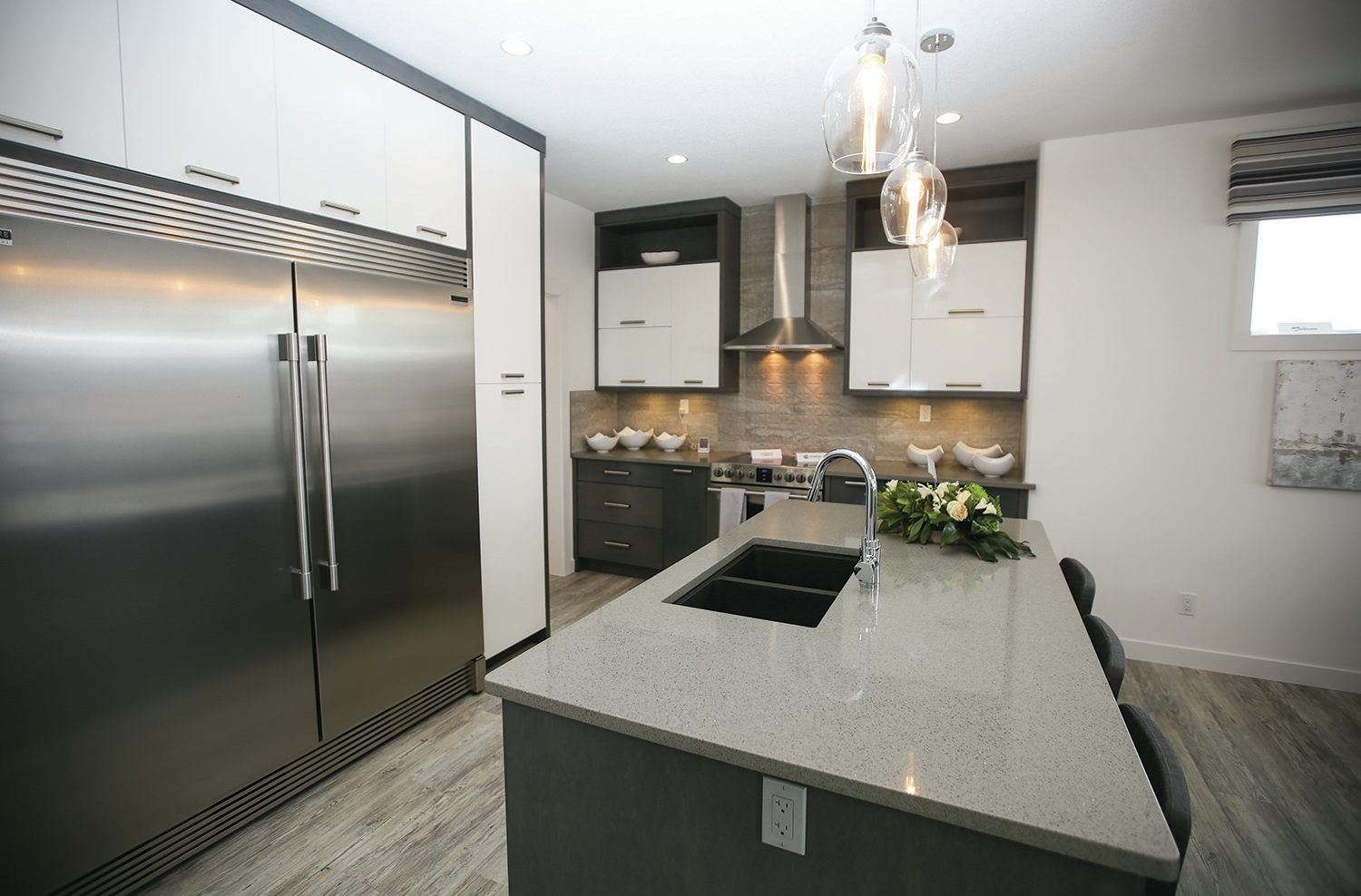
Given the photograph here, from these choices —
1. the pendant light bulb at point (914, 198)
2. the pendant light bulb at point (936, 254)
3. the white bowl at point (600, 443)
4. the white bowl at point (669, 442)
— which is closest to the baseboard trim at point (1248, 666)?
the pendant light bulb at point (936, 254)

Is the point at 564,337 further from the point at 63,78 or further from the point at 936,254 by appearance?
the point at 63,78

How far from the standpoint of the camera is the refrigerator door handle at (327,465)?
2.19m

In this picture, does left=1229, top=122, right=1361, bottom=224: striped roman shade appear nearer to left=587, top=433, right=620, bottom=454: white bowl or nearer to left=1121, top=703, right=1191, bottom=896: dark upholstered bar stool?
left=1121, top=703, right=1191, bottom=896: dark upholstered bar stool

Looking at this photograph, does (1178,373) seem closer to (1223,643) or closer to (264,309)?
(1223,643)

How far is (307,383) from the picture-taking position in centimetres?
218

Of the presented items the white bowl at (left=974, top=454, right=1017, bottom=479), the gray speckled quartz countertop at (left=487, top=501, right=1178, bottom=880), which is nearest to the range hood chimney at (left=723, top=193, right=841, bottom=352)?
the white bowl at (left=974, top=454, right=1017, bottom=479)

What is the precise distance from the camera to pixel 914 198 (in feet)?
6.64

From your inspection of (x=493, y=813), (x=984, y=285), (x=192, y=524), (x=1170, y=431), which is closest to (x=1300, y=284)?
(x=1170, y=431)

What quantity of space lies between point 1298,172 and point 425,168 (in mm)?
3853

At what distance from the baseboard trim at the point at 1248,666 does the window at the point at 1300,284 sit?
5.01 feet

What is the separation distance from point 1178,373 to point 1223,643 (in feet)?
4.53

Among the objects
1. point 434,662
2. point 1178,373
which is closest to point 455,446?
point 434,662

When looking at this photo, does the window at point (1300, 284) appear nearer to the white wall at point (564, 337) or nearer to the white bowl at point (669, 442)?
the white bowl at point (669, 442)

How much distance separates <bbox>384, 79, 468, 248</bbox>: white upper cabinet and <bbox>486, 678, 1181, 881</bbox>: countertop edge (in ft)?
6.96
